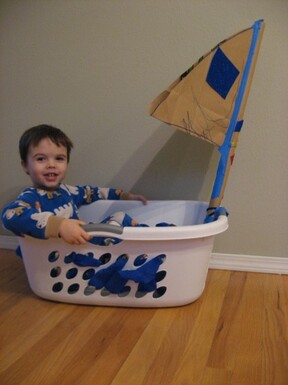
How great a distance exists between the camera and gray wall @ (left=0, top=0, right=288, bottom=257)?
1.31 metres

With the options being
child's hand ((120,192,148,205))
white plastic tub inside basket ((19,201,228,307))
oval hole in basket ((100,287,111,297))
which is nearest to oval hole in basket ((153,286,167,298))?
white plastic tub inside basket ((19,201,228,307))

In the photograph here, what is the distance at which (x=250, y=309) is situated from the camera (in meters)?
1.12

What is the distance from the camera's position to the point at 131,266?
1.05 meters

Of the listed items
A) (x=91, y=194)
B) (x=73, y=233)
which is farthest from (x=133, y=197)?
(x=73, y=233)

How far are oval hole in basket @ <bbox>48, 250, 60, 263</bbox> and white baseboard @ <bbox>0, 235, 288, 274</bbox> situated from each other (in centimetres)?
57

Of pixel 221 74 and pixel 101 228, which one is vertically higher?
pixel 221 74

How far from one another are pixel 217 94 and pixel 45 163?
1.69 feet

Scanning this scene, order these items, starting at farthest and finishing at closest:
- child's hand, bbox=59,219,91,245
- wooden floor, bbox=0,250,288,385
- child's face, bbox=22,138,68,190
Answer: child's face, bbox=22,138,68,190, child's hand, bbox=59,219,91,245, wooden floor, bbox=0,250,288,385

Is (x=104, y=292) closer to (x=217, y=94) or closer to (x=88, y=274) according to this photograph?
(x=88, y=274)

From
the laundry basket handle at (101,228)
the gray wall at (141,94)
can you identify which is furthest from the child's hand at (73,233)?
the gray wall at (141,94)

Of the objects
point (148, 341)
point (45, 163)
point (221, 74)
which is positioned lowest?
point (148, 341)

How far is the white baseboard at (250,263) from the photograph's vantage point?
4.50 feet

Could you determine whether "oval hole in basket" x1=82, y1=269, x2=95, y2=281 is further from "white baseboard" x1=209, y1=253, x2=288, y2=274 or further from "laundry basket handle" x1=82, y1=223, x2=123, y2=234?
"white baseboard" x1=209, y1=253, x2=288, y2=274

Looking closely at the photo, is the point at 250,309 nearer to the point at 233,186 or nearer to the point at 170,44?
the point at 233,186
